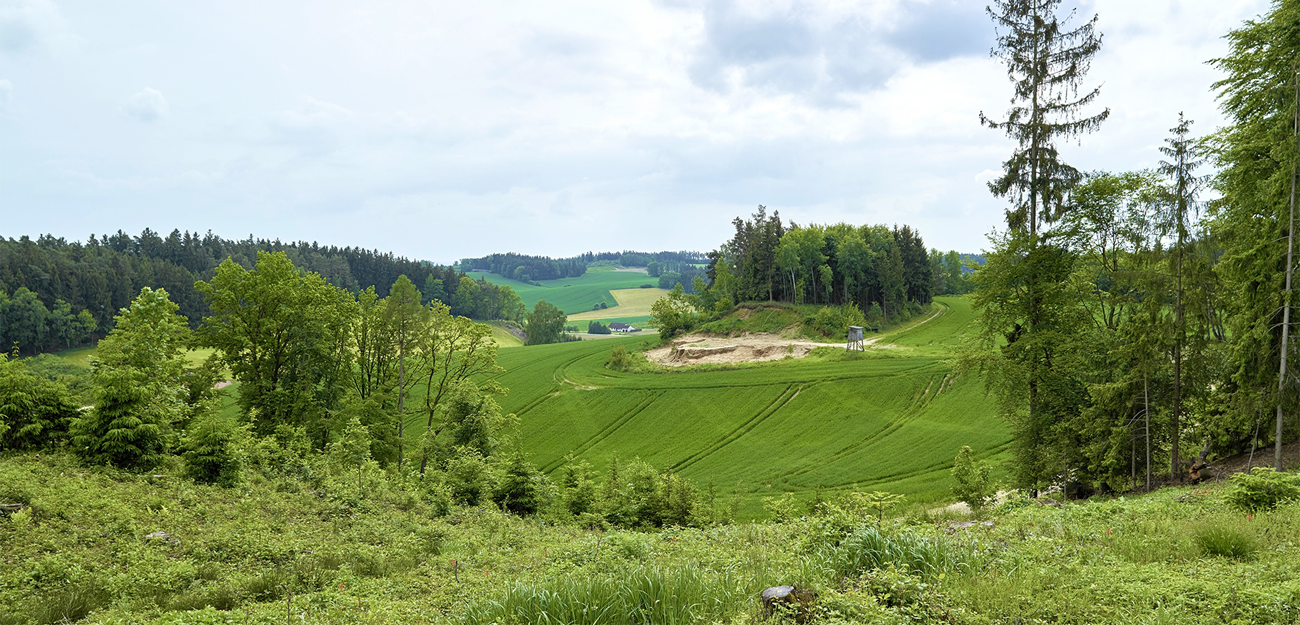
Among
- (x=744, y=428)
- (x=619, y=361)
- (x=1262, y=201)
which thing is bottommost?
(x=744, y=428)

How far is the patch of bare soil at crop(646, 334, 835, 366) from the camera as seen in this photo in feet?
240

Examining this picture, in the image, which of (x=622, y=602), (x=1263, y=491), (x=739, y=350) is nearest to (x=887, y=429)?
(x=739, y=350)

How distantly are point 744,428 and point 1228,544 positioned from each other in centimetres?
4195

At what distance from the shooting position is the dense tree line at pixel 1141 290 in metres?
17.4

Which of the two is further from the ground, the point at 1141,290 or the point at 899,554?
the point at 1141,290

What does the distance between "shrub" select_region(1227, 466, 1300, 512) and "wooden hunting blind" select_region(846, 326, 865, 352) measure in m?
57.7

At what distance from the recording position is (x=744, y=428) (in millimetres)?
49406

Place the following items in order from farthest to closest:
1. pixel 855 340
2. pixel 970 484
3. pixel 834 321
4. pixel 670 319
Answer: pixel 670 319 → pixel 834 321 → pixel 855 340 → pixel 970 484

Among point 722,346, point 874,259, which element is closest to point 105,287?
point 722,346

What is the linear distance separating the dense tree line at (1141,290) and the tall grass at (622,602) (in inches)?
730

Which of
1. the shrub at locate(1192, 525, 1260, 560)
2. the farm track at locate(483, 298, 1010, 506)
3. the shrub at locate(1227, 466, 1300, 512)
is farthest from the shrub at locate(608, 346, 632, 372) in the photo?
the shrub at locate(1192, 525, 1260, 560)

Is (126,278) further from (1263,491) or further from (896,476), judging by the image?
(1263,491)

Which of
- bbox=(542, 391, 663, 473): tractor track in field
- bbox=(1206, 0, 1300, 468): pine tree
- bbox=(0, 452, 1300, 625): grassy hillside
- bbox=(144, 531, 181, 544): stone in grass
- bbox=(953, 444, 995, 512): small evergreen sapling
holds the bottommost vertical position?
bbox=(542, 391, 663, 473): tractor track in field

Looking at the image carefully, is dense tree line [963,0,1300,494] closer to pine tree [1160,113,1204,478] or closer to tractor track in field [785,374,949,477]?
pine tree [1160,113,1204,478]
